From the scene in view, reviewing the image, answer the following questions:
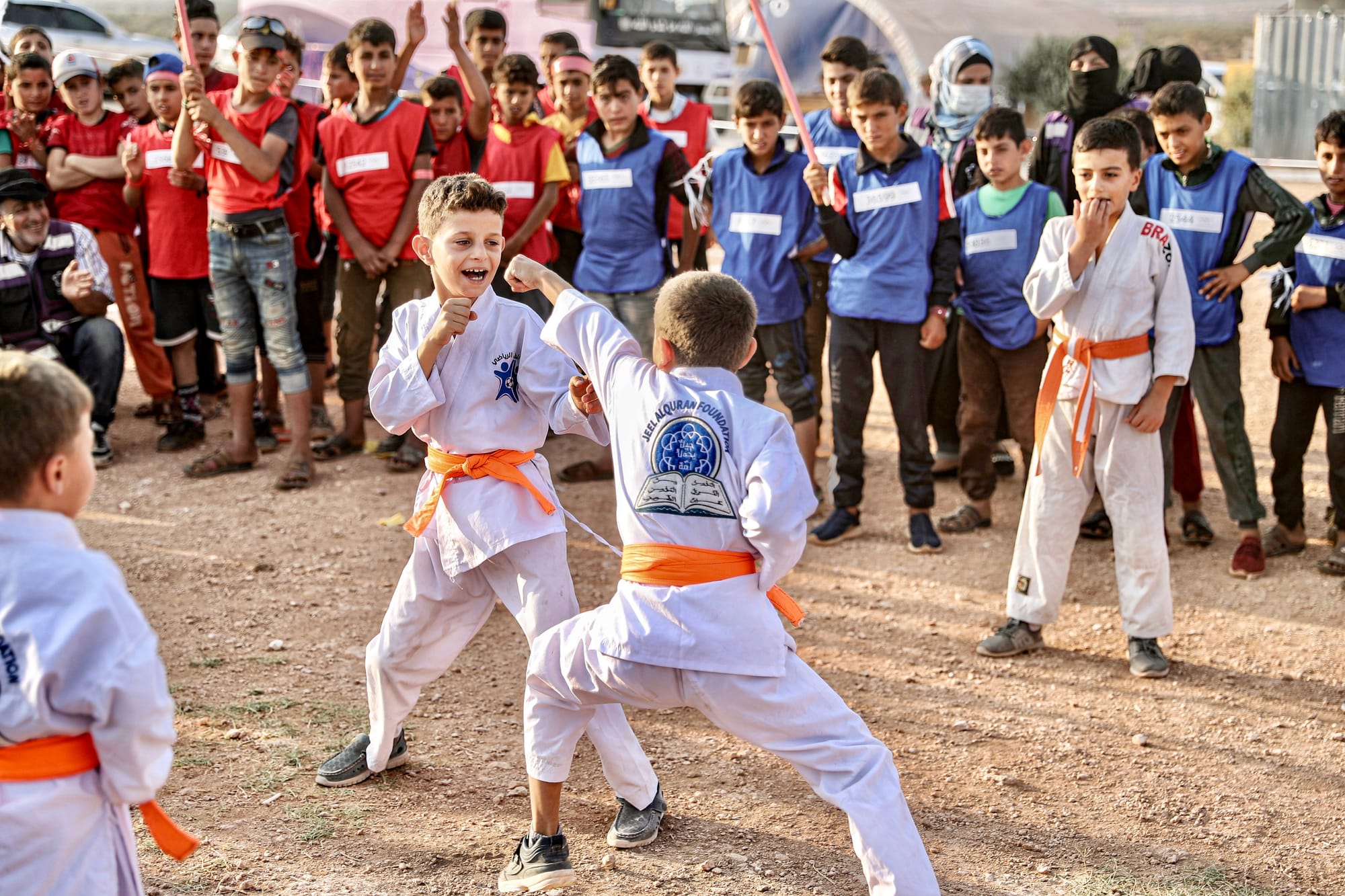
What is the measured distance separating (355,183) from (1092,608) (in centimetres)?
425

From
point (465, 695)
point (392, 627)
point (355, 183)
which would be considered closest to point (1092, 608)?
point (465, 695)

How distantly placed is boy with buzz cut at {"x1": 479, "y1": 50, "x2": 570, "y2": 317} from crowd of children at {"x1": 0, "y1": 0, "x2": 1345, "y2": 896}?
2 cm

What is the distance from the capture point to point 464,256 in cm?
343

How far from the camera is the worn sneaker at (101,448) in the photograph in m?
7.06

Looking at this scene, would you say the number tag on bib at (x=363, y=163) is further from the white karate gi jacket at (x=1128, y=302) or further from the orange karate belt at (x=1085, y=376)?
the orange karate belt at (x=1085, y=376)

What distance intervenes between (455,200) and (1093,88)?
428cm

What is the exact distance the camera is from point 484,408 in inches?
136

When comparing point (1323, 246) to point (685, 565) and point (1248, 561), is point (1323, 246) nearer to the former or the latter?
point (1248, 561)

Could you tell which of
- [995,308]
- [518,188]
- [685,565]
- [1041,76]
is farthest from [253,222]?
[1041,76]

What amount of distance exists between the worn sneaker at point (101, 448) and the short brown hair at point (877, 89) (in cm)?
447

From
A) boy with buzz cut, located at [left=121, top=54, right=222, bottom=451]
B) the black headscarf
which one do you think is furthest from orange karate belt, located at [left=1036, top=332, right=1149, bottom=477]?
boy with buzz cut, located at [left=121, top=54, right=222, bottom=451]

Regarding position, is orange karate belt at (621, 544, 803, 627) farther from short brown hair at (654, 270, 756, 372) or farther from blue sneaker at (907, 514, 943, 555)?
blue sneaker at (907, 514, 943, 555)

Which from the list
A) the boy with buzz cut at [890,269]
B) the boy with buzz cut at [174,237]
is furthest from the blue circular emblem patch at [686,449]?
the boy with buzz cut at [174,237]

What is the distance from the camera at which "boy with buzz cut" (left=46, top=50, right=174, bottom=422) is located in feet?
24.0
